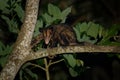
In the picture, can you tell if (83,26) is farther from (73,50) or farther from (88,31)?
(73,50)

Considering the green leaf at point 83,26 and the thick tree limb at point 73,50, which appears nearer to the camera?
the thick tree limb at point 73,50

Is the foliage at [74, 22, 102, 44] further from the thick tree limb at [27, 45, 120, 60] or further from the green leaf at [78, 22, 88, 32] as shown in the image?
the thick tree limb at [27, 45, 120, 60]

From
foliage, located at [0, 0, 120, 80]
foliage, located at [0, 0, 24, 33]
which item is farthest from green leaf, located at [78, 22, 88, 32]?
foliage, located at [0, 0, 24, 33]

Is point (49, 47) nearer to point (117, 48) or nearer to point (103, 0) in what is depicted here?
point (117, 48)

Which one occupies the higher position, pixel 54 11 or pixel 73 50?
pixel 54 11

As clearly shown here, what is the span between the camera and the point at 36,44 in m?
1.27

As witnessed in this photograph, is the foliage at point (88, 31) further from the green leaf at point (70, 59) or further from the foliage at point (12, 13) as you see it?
the foliage at point (12, 13)

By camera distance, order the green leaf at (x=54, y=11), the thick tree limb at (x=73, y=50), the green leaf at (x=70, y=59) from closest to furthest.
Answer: the thick tree limb at (x=73, y=50) < the green leaf at (x=70, y=59) < the green leaf at (x=54, y=11)

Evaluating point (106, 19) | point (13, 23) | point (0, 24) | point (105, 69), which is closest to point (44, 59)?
point (13, 23)

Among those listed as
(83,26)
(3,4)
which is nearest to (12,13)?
(3,4)

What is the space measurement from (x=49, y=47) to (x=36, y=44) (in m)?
0.06

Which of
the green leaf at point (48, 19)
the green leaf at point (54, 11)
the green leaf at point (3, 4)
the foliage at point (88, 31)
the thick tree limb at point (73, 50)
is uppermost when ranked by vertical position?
the green leaf at point (3, 4)

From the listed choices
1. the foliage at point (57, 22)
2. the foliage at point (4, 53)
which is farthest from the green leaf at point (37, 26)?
the foliage at point (4, 53)

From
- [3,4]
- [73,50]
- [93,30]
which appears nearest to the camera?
[73,50]
